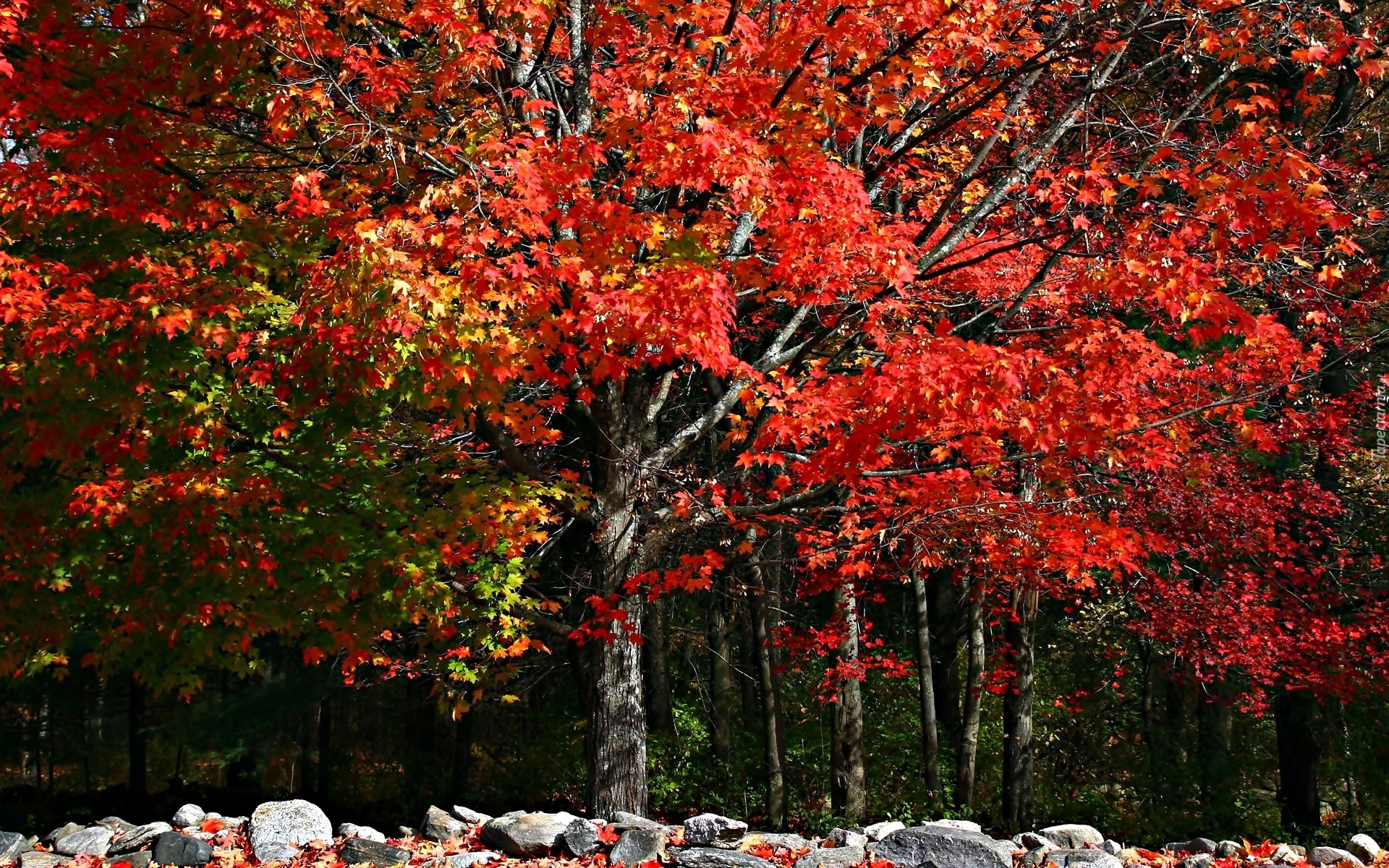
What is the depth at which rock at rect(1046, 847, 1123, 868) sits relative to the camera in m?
6.51

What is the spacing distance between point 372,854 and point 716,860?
7.01 ft

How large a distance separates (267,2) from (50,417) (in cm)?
395

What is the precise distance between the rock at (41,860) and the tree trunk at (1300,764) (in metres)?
13.7

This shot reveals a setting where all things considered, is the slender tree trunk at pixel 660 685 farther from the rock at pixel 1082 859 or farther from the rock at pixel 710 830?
the rock at pixel 1082 859

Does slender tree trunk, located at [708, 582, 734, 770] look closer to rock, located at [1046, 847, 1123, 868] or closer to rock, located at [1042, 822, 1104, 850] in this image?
rock, located at [1042, 822, 1104, 850]

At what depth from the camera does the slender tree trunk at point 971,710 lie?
15.6 m

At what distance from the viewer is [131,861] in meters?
6.84

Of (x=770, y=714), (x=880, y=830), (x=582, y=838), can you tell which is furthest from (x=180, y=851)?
(x=770, y=714)

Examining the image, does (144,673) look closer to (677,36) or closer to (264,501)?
(264,501)

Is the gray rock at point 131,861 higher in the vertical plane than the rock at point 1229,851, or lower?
higher

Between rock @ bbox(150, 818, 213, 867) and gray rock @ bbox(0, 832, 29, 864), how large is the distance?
916 millimetres

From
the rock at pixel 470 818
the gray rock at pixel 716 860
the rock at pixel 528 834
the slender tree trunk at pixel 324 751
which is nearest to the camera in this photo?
the gray rock at pixel 716 860

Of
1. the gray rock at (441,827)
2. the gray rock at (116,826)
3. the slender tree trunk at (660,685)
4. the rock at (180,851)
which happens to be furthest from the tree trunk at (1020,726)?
the gray rock at (116,826)

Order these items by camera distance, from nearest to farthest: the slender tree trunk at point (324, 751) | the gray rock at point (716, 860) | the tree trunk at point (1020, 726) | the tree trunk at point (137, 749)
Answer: the gray rock at point (716, 860)
the tree trunk at point (1020, 726)
the tree trunk at point (137, 749)
the slender tree trunk at point (324, 751)
